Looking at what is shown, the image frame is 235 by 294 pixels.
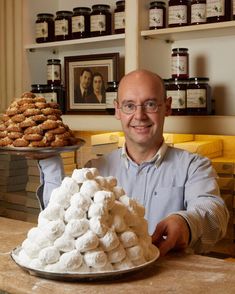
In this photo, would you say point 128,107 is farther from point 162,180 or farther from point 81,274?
point 81,274

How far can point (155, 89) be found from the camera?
1671 mm

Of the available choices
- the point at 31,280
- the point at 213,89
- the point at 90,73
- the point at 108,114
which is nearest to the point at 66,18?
the point at 90,73

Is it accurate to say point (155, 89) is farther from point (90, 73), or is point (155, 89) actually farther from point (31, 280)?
point (31, 280)

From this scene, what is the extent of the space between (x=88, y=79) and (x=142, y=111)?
0.68 m

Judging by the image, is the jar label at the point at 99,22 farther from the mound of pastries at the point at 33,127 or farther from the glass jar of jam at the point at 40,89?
the mound of pastries at the point at 33,127

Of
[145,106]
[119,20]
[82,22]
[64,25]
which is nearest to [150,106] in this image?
[145,106]

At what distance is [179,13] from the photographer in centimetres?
193

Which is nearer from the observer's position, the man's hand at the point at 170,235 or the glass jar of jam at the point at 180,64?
the man's hand at the point at 170,235

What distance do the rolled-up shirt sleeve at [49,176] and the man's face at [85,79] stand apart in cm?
71

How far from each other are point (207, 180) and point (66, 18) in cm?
110

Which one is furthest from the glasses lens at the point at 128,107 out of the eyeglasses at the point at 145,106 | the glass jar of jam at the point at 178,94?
the glass jar of jam at the point at 178,94

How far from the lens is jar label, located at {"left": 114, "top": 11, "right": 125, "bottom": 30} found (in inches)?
84.5

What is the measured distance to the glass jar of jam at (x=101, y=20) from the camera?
7.22 feet

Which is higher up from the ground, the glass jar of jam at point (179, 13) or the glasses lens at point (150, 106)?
the glass jar of jam at point (179, 13)
